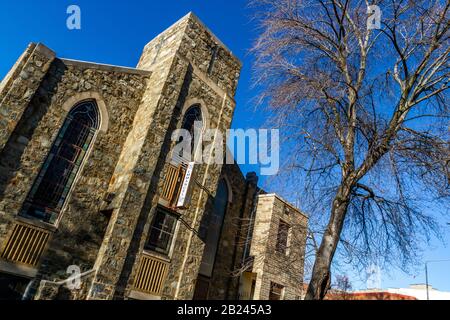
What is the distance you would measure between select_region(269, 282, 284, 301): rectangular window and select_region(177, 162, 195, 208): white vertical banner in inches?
318

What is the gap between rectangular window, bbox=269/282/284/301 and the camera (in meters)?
16.2

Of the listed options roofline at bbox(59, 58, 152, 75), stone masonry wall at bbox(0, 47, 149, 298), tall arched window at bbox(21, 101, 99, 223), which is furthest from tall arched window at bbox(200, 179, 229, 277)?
roofline at bbox(59, 58, 152, 75)

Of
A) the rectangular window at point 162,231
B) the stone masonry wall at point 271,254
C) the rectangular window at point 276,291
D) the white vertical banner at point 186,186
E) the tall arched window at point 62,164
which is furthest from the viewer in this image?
the rectangular window at point 276,291

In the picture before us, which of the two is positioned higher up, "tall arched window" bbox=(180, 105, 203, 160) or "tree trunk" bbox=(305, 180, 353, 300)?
"tall arched window" bbox=(180, 105, 203, 160)

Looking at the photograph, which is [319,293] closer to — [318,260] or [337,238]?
[318,260]

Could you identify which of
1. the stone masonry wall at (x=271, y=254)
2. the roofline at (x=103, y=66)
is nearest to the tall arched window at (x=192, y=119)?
the roofline at (x=103, y=66)

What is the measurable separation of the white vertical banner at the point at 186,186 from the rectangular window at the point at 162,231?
24.2 inches

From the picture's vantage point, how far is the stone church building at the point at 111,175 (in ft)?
28.4

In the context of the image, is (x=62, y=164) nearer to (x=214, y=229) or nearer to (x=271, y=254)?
(x=214, y=229)

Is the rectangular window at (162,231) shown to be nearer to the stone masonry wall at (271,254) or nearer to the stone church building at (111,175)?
the stone church building at (111,175)

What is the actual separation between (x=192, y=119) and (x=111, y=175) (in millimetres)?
3665

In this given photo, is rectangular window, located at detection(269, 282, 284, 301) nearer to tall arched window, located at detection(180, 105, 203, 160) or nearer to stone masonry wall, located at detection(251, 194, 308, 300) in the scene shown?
stone masonry wall, located at detection(251, 194, 308, 300)

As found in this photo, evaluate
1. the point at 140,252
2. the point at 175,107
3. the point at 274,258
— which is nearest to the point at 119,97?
the point at 175,107

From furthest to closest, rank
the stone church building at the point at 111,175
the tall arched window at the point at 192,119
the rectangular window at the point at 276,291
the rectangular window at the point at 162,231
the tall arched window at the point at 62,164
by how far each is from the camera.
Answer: the rectangular window at the point at 276,291
the tall arched window at the point at 192,119
the rectangular window at the point at 162,231
the tall arched window at the point at 62,164
the stone church building at the point at 111,175
